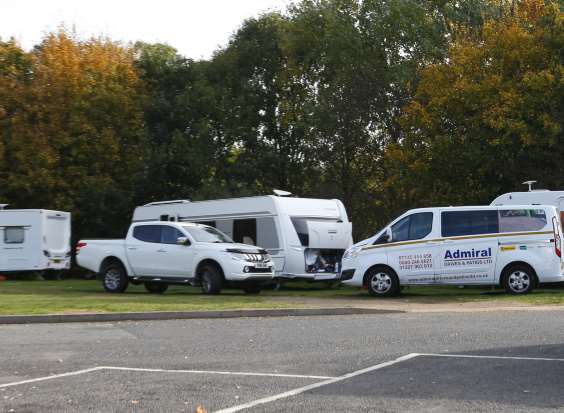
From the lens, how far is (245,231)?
26531mm

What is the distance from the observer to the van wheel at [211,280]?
23.4m

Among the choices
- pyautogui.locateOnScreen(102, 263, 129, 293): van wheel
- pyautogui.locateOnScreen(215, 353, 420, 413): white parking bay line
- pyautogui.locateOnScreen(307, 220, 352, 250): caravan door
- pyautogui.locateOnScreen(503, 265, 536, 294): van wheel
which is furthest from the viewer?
pyautogui.locateOnScreen(307, 220, 352, 250): caravan door

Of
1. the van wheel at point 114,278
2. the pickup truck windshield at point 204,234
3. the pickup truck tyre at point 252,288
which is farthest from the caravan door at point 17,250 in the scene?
the pickup truck tyre at point 252,288

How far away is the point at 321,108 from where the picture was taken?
130 ft

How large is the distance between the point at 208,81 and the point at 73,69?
6557 mm

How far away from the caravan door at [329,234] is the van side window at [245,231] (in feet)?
5.13

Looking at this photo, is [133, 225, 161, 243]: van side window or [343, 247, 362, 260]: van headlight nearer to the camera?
[343, 247, 362, 260]: van headlight

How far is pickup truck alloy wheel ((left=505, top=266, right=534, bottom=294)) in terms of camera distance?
21.8 m

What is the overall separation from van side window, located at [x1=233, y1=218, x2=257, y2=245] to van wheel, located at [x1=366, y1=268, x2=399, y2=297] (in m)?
4.68

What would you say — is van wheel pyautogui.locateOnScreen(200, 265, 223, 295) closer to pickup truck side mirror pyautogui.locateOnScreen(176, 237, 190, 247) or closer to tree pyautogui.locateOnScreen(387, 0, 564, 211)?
pickup truck side mirror pyautogui.locateOnScreen(176, 237, 190, 247)

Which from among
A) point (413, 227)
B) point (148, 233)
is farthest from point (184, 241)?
point (413, 227)

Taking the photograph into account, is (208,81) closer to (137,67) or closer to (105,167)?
(137,67)

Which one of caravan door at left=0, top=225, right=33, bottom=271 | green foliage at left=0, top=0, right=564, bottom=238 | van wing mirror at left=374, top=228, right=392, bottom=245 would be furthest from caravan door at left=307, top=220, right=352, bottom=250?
caravan door at left=0, top=225, right=33, bottom=271

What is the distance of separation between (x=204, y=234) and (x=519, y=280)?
7.81 m
